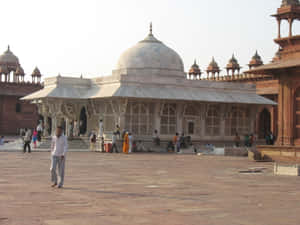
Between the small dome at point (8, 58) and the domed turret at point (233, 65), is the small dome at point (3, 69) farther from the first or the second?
the domed turret at point (233, 65)

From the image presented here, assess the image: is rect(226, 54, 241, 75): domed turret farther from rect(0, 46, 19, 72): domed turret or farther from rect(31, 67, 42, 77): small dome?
rect(0, 46, 19, 72): domed turret

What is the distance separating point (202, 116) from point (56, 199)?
2297cm

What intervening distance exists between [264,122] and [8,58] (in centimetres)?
3394

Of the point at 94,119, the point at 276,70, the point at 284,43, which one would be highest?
the point at 284,43

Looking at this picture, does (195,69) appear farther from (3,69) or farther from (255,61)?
(3,69)

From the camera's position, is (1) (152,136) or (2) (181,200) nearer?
Answer: (2) (181,200)

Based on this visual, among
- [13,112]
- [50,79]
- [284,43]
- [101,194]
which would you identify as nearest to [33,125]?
[13,112]

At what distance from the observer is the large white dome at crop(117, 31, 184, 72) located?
108 ft

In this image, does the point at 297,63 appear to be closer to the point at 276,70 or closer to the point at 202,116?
the point at 276,70

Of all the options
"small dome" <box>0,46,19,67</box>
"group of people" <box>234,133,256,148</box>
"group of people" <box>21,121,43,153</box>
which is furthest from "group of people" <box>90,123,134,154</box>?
"small dome" <box>0,46,19,67</box>

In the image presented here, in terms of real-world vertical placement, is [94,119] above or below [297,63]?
below

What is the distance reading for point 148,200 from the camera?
7898mm

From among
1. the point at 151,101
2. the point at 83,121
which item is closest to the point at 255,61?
the point at 83,121

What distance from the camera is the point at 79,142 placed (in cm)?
2866
